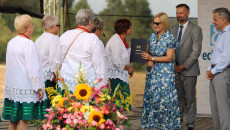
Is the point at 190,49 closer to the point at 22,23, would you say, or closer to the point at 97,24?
the point at 97,24

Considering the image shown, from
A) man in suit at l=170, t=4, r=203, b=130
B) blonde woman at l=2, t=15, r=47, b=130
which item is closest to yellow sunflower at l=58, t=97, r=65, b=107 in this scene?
blonde woman at l=2, t=15, r=47, b=130

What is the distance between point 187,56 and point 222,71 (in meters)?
1.02

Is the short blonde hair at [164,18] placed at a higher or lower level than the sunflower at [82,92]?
higher

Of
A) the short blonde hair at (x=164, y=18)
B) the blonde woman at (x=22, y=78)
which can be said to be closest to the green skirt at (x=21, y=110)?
the blonde woman at (x=22, y=78)

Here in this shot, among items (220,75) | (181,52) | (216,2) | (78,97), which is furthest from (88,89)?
(216,2)

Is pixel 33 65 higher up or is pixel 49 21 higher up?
pixel 49 21

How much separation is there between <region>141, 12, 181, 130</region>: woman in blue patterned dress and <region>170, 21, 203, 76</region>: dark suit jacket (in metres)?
0.66

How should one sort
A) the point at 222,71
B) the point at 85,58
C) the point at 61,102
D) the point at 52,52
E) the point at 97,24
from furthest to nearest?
the point at 97,24 < the point at 52,52 < the point at 222,71 < the point at 85,58 < the point at 61,102

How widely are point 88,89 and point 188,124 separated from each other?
3.65 metres

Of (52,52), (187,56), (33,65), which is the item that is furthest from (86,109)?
(187,56)

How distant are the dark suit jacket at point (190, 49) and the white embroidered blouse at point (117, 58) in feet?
2.81

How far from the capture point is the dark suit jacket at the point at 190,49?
614cm

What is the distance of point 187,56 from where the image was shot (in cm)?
620

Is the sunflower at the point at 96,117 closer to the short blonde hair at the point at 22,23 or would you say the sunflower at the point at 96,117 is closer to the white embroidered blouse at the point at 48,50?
the short blonde hair at the point at 22,23
